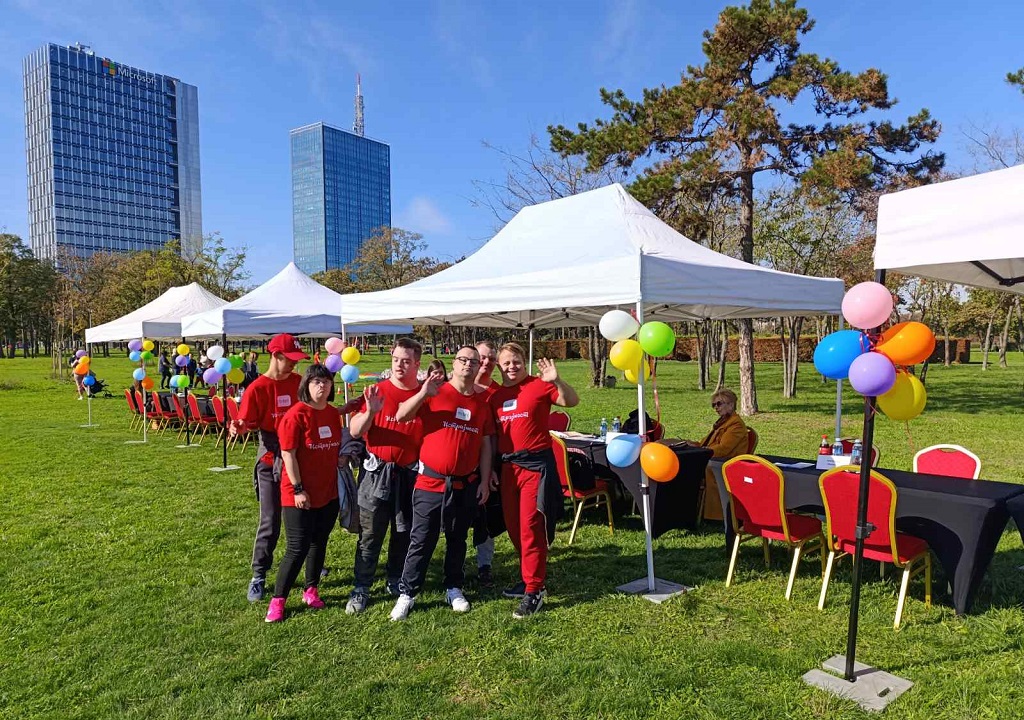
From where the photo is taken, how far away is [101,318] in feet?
130

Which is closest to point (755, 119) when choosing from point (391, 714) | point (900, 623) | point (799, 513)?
point (799, 513)

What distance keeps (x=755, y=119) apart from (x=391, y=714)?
38.5 feet

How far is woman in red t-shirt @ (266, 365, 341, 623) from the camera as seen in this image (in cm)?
355

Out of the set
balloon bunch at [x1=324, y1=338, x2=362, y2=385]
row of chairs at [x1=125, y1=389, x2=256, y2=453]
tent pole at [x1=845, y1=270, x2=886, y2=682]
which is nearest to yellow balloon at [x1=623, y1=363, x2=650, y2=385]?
tent pole at [x1=845, y1=270, x2=886, y2=682]

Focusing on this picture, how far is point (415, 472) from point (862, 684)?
2.38 m

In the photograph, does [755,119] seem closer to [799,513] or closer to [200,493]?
[799,513]

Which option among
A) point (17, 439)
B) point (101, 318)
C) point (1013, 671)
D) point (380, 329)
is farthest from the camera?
point (101, 318)

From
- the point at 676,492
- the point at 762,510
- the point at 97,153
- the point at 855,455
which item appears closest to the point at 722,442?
the point at 676,492

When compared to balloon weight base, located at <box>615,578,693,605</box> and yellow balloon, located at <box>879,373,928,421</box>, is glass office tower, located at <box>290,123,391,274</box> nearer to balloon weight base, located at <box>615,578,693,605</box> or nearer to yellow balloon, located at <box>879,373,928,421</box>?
balloon weight base, located at <box>615,578,693,605</box>

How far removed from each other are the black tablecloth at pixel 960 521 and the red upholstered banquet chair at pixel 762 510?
53 centimetres

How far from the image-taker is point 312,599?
388cm

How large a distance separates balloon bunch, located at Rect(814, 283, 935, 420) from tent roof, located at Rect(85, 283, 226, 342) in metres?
12.8

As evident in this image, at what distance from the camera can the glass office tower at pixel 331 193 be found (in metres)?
156

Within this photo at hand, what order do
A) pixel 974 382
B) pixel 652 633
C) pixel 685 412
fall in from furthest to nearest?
pixel 974 382
pixel 685 412
pixel 652 633
